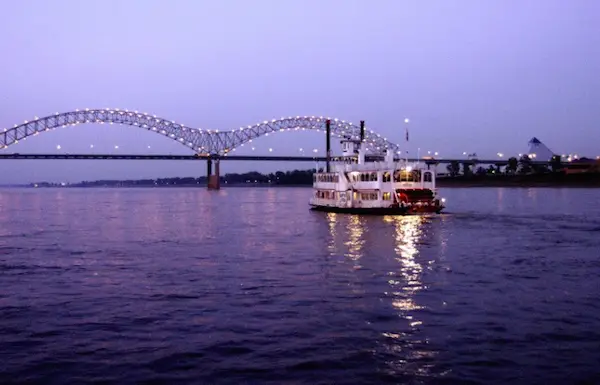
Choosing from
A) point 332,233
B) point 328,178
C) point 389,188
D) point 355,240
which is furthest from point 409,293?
point 328,178

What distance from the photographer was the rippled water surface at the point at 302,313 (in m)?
12.8

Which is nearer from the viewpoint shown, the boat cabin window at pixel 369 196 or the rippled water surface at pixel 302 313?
the rippled water surface at pixel 302 313

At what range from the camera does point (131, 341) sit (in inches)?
580

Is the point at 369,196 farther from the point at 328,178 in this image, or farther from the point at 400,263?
the point at 400,263

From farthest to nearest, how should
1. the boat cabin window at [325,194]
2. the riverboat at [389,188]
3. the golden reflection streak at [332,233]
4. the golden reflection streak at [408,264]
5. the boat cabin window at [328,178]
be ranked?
the boat cabin window at [325,194], the boat cabin window at [328,178], the riverboat at [389,188], the golden reflection streak at [332,233], the golden reflection streak at [408,264]

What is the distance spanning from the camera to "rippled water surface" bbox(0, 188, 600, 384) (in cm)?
1276

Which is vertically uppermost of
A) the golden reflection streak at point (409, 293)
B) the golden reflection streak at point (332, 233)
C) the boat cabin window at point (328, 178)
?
the boat cabin window at point (328, 178)

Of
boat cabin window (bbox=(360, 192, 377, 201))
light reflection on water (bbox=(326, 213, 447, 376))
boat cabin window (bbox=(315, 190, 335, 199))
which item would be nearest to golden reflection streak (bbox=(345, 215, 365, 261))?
light reflection on water (bbox=(326, 213, 447, 376))

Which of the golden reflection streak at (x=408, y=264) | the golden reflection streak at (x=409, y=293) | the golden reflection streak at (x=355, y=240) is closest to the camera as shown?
the golden reflection streak at (x=409, y=293)

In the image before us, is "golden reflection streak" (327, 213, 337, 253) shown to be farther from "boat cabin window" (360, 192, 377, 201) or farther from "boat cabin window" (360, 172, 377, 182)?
"boat cabin window" (360, 172, 377, 182)

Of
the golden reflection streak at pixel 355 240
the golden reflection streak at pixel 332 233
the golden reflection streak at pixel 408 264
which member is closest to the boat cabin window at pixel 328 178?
the golden reflection streak at pixel 332 233

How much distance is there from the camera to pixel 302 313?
17.6 metres

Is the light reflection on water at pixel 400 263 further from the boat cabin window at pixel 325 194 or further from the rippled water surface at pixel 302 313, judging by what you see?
the boat cabin window at pixel 325 194

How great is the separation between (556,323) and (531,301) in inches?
110
